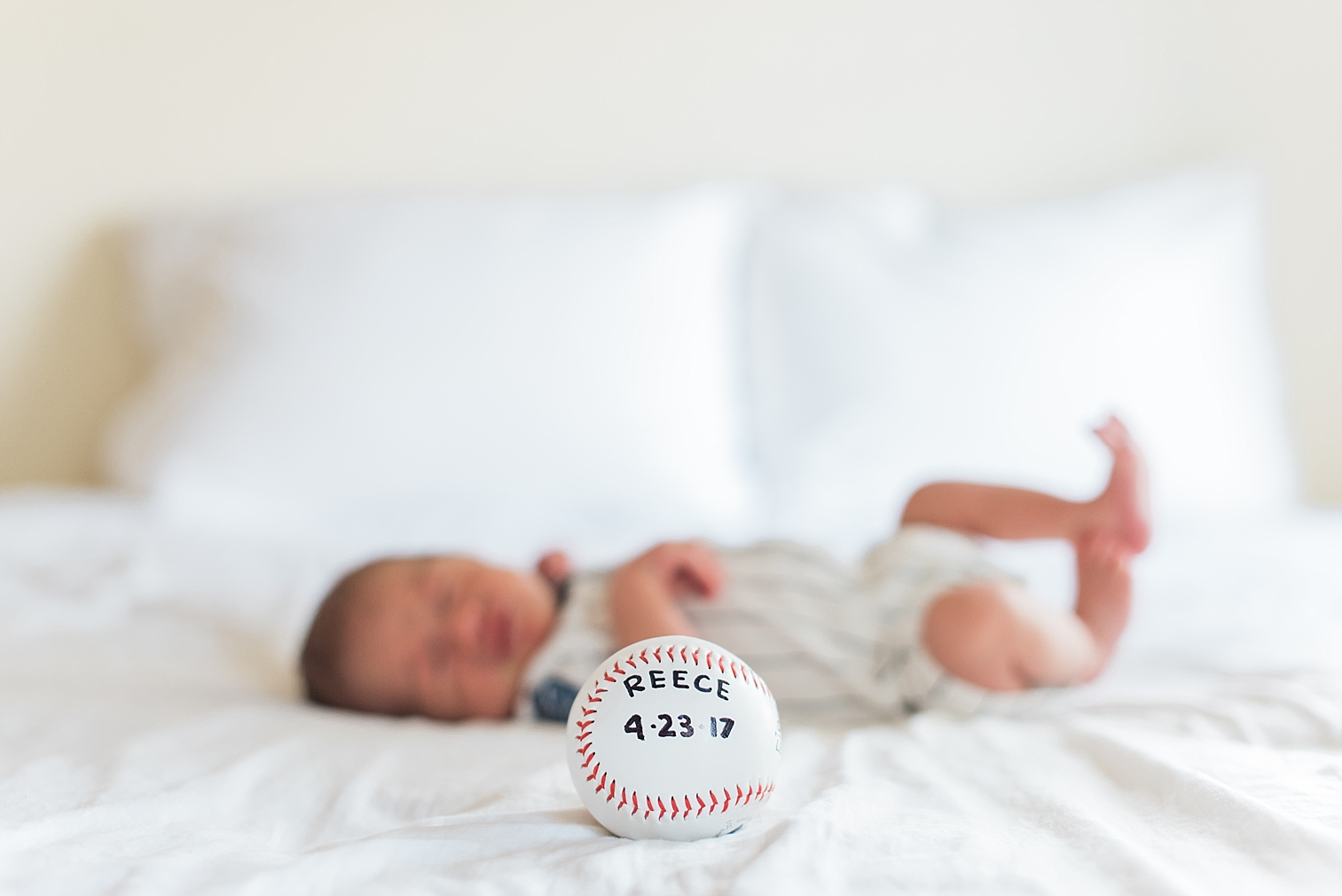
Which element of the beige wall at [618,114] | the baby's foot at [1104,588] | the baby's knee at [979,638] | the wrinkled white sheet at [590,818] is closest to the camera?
the wrinkled white sheet at [590,818]

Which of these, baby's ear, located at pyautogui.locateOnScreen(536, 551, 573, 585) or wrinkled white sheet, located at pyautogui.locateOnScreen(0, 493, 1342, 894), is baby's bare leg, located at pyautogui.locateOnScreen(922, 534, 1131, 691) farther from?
baby's ear, located at pyautogui.locateOnScreen(536, 551, 573, 585)

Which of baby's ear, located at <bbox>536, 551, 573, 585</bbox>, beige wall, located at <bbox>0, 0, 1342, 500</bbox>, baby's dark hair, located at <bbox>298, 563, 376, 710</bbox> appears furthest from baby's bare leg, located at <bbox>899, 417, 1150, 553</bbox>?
beige wall, located at <bbox>0, 0, 1342, 500</bbox>

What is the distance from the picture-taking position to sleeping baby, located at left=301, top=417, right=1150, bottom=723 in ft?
3.29

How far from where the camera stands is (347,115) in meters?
2.08

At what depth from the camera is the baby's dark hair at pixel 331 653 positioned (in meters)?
1.06

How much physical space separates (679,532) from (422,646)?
1.98 feet

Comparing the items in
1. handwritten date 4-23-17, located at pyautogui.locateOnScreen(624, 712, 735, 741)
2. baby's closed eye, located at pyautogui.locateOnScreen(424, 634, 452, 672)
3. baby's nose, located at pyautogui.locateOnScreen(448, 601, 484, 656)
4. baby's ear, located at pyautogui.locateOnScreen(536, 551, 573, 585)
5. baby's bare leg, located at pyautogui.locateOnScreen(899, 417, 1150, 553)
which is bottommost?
baby's closed eye, located at pyautogui.locateOnScreen(424, 634, 452, 672)

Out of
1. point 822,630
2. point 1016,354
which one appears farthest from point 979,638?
point 1016,354

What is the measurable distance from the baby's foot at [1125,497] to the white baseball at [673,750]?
1.88 ft

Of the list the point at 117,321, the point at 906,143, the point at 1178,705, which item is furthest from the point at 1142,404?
the point at 117,321

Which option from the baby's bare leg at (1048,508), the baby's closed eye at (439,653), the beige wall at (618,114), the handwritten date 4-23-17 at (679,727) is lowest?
the baby's closed eye at (439,653)

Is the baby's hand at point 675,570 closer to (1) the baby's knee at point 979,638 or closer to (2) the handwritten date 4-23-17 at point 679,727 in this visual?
(1) the baby's knee at point 979,638

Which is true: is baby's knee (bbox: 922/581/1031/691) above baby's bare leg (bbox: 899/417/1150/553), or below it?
below

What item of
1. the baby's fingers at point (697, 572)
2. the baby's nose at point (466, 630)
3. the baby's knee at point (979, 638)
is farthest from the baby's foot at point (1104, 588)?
the baby's nose at point (466, 630)
